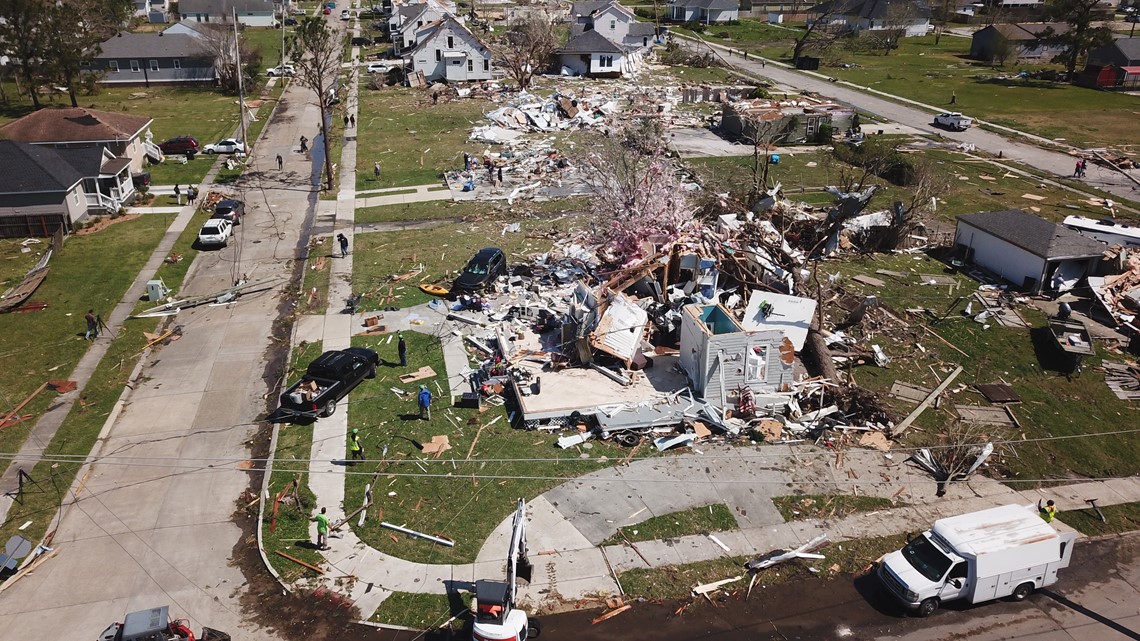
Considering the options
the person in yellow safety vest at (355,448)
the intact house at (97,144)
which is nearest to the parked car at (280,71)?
the intact house at (97,144)

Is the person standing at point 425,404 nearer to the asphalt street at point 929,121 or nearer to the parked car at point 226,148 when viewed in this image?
the parked car at point 226,148

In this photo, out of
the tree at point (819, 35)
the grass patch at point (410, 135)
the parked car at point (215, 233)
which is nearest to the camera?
the parked car at point (215, 233)

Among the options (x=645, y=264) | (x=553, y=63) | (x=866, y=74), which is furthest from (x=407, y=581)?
(x=866, y=74)

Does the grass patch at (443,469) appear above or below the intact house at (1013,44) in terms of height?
below

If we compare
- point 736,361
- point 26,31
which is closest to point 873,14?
point 736,361

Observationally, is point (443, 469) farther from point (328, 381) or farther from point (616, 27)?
point (616, 27)

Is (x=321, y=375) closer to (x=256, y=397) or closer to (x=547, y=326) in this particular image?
(x=256, y=397)

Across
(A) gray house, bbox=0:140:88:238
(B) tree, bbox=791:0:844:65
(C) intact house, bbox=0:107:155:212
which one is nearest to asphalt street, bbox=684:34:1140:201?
(B) tree, bbox=791:0:844:65

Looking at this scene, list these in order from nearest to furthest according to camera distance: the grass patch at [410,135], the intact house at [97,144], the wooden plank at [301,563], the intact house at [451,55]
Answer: the wooden plank at [301,563]
the intact house at [97,144]
the grass patch at [410,135]
the intact house at [451,55]
